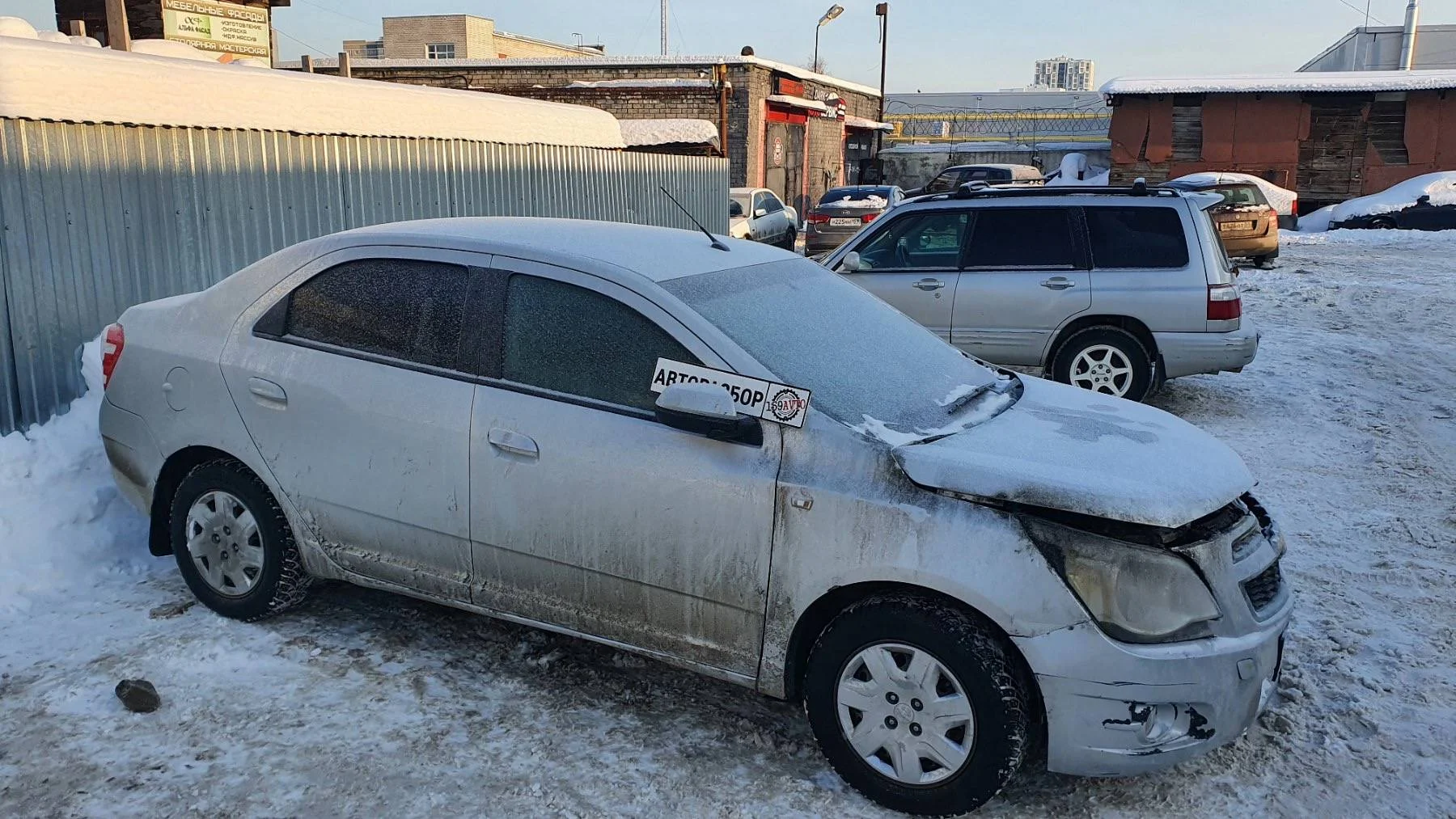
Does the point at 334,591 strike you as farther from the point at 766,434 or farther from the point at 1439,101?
the point at 1439,101

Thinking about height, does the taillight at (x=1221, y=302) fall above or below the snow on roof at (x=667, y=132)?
below

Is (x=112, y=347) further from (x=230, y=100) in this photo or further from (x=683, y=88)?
(x=683, y=88)

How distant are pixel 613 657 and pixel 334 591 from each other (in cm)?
141

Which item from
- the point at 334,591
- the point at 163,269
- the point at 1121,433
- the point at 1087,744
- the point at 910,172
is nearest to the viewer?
the point at 1087,744

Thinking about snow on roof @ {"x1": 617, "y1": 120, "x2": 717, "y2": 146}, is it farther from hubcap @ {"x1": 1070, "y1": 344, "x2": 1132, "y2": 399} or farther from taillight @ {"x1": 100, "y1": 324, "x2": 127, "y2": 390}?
taillight @ {"x1": 100, "y1": 324, "x2": 127, "y2": 390}

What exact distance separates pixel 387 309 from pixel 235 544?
3.87ft

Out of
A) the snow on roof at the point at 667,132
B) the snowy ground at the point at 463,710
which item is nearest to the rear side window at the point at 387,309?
the snowy ground at the point at 463,710

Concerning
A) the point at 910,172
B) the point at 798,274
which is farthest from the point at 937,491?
the point at 910,172

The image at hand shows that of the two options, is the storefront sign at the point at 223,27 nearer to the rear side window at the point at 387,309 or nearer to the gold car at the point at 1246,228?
the rear side window at the point at 387,309

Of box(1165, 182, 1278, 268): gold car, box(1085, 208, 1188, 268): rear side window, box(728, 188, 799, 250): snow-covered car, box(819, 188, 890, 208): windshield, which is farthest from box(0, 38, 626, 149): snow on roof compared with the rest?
box(819, 188, 890, 208): windshield

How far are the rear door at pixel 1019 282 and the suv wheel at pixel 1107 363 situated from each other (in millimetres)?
202

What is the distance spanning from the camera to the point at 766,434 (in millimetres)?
3391

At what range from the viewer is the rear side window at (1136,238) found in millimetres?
8172

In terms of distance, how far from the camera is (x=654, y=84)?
28562 millimetres
